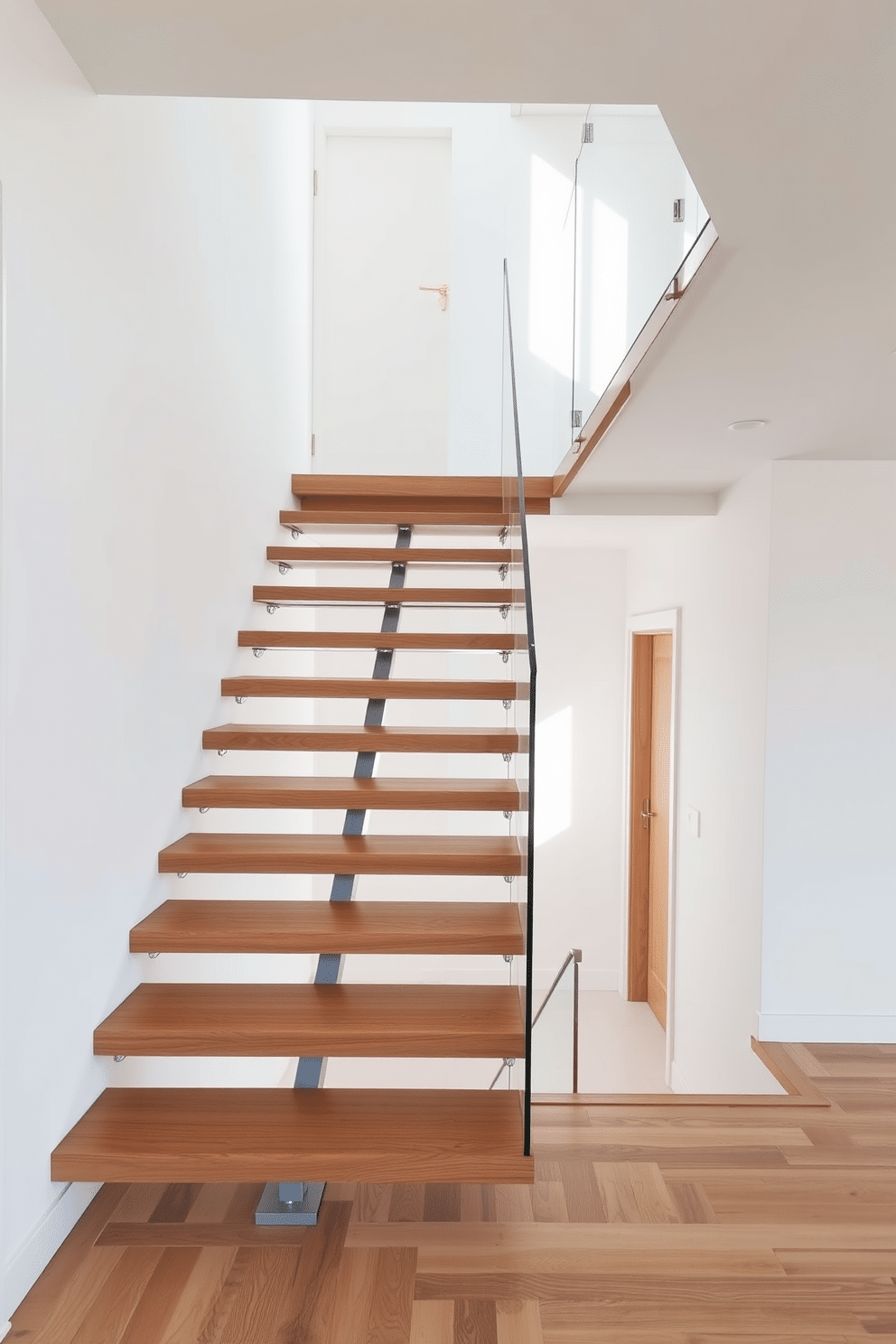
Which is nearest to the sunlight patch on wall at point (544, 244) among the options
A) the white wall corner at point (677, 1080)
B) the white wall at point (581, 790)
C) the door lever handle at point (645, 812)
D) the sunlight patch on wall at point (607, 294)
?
the white wall at point (581, 790)

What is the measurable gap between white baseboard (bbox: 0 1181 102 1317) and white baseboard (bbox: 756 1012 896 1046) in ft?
8.14

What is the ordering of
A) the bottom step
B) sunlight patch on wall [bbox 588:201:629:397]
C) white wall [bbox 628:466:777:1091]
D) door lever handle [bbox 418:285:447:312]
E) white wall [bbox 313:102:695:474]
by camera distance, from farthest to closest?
door lever handle [bbox 418:285:447:312] → white wall [bbox 313:102:695:474] → white wall [bbox 628:466:777:1091] → sunlight patch on wall [bbox 588:201:629:397] → the bottom step

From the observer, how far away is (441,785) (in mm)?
3105

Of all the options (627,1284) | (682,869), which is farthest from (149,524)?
(682,869)

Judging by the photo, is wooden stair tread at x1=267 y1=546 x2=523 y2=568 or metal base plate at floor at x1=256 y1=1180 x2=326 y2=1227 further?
wooden stair tread at x1=267 y1=546 x2=523 y2=568

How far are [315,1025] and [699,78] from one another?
2.06 metres

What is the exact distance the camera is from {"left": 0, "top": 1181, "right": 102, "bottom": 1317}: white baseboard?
73.7 inches

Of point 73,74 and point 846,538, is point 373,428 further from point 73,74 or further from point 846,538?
point 73,74

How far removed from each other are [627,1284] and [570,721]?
4.42 metres

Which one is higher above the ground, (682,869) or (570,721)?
(570,721)

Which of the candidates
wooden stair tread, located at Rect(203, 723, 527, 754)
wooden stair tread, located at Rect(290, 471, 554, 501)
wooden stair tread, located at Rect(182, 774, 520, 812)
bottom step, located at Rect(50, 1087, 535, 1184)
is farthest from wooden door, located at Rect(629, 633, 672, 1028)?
bottom step, located at Rect(50, 1087, 535, 1184)

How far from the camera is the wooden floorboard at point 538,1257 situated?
189cm

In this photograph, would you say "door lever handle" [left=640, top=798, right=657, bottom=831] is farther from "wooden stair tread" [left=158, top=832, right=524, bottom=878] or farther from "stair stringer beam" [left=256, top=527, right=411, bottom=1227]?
"wooden stair tread" [left=158, top=832, right=524, bottom=878]

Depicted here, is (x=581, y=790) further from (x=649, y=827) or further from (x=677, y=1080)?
(x=677, y=1080)
